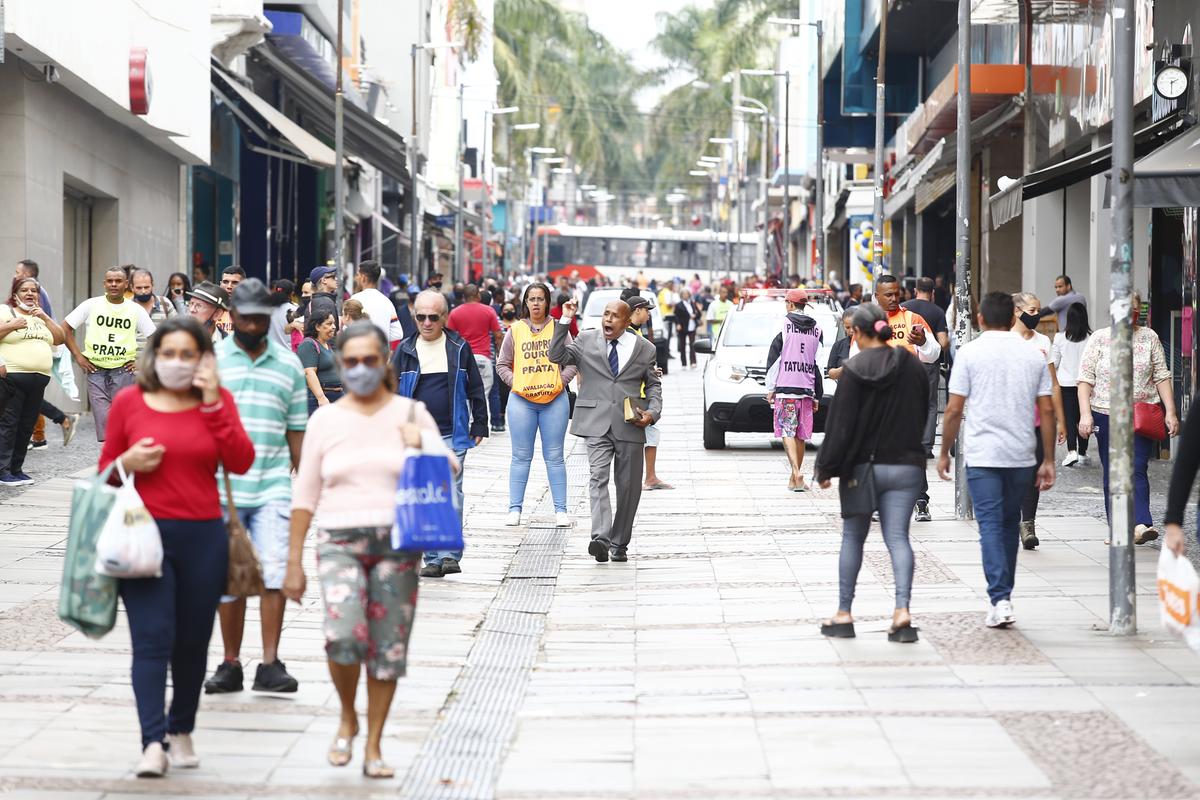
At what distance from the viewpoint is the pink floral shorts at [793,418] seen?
56.5 feet

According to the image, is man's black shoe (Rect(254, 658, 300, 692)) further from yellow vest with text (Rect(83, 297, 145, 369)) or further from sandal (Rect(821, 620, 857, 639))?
yellow vest with text (Rect(83, 297, 145, 369))

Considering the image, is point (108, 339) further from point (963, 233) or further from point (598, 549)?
point (963, 233)

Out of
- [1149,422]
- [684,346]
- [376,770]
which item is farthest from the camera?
[684,346]

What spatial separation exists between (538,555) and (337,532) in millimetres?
6482

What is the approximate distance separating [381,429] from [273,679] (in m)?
1.84

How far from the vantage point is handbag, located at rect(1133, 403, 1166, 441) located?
487 inches

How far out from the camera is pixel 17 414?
50.5 ft

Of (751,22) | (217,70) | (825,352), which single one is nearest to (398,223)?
(751,22)

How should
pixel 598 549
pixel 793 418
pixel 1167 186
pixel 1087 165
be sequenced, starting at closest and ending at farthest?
→ 1. pixel 598 549
2. pixel 1167 186
3. pixel 1087 165
4. pixel 793 418

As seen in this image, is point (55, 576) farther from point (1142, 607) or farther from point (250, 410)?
point (1142, 607)

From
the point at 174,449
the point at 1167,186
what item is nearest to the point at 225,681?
the point at 174,449

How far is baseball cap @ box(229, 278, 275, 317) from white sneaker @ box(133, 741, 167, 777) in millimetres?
2012

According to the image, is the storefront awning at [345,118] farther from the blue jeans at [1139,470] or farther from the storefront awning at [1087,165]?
A: the blue jeans at [1139,470]

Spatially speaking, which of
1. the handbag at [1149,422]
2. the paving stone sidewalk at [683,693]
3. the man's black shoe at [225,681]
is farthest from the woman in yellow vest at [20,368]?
the handbag at [1149,422]
